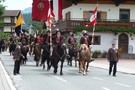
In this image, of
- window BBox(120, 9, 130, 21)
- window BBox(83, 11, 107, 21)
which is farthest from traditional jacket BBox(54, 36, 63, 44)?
window BBox(120, 9, 130, 21)

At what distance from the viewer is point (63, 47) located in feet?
77.8

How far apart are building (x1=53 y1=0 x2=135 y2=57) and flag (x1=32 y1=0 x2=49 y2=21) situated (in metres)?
2.51

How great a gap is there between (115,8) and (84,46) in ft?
107

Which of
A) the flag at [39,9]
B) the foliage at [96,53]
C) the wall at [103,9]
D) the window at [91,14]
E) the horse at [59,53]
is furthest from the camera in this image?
the flag at [39,9]

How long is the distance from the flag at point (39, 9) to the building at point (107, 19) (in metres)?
2.51

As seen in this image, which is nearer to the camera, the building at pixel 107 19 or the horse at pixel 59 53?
the horse at pixel 59 53

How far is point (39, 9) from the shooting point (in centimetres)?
5844

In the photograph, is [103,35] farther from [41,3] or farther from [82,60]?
[82,60]

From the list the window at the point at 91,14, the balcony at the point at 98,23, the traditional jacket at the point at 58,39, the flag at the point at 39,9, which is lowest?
the traditional jacket at the point at 58,39

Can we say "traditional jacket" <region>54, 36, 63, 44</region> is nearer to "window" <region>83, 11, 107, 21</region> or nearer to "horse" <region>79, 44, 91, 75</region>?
"horse" <region>79, 44, 91, 75</region>

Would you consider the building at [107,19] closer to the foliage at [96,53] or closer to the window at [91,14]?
the window at [91,14]

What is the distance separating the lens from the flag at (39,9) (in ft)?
191

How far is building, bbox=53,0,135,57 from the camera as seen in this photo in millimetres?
53000

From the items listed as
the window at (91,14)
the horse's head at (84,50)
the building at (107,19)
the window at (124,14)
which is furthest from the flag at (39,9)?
the horse's head at (84,50)
